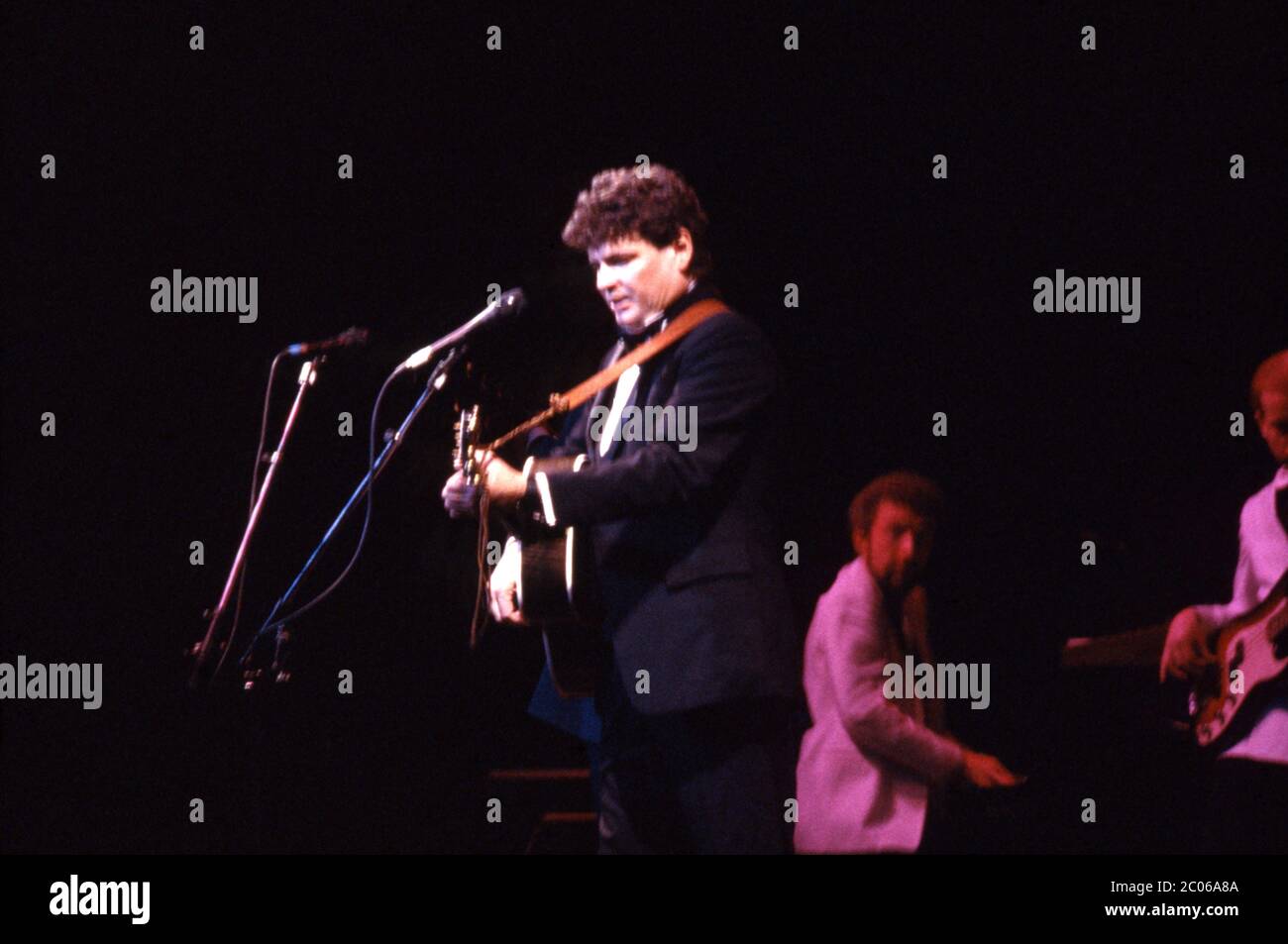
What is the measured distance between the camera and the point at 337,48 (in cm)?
372

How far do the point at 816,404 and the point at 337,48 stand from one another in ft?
5.53

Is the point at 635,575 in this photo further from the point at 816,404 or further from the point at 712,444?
the point at 816,404

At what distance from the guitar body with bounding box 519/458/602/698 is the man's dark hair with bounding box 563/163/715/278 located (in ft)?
1.60

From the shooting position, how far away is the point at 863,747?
129 inches

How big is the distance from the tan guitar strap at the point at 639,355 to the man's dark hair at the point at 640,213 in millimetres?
127

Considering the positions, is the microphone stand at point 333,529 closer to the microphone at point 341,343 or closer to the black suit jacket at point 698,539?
the microphone at point 341,343

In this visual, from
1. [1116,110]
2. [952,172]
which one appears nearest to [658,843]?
[952,172]

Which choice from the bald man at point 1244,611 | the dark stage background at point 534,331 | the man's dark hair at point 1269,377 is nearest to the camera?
the bald man at point 1244,611

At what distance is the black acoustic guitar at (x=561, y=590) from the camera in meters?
2.69

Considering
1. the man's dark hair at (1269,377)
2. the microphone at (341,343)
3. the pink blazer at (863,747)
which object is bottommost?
the pink blazer at (863,747)

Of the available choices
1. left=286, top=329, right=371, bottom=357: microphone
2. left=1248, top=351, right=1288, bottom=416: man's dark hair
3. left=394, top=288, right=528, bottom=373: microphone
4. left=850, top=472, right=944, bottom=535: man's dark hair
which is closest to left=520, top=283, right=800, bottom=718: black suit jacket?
left=394, top=288, right=528, bottom=373: microphone

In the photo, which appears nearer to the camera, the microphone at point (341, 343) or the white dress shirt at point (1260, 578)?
the white dress shirt at point (1260, 578)

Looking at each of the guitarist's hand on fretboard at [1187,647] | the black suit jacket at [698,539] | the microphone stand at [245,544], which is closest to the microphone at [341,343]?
the microphone stand at [245,544]

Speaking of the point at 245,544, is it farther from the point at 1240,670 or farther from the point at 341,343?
the point at 1240,670
